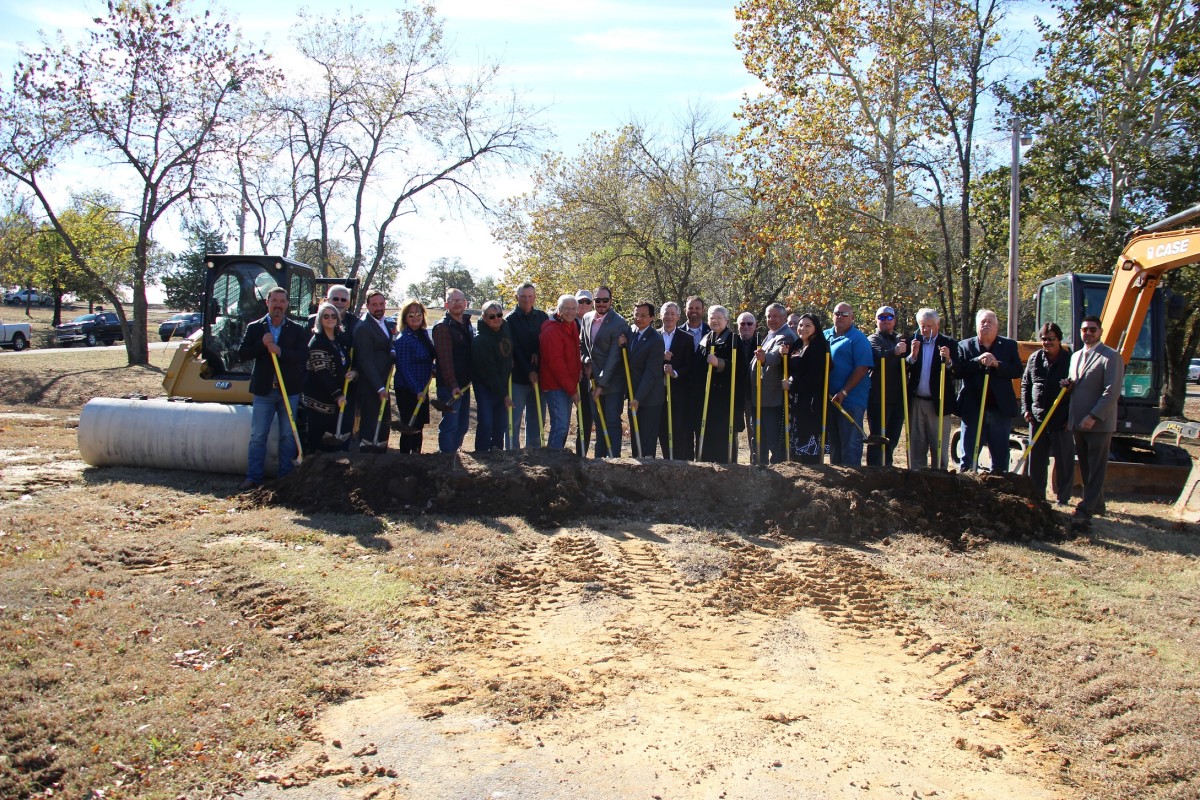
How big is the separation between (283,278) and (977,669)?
31.0 feet

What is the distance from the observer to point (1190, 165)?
18.1 meters

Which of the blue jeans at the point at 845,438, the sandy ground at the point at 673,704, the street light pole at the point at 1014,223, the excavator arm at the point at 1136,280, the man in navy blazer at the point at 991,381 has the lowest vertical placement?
the sandy ground at the point at 673,704

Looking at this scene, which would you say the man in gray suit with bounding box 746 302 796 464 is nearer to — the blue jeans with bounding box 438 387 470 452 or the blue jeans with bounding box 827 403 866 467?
the blue jeans with bounding box 827 403 866 467

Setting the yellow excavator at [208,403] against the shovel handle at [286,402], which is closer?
the shovel handle at [286,402]

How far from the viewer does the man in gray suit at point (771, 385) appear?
8762mm

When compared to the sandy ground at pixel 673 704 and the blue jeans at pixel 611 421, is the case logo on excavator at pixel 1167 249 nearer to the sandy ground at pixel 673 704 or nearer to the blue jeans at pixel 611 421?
the sandy ground at pixel 673 704

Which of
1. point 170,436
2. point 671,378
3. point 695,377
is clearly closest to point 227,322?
point 170,436

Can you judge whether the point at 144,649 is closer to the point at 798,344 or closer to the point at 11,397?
the point at 798,344

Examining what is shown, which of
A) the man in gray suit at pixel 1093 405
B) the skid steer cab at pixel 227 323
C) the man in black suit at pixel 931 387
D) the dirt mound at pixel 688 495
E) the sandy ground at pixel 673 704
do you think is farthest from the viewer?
the skid steer cab at pixel 227 323

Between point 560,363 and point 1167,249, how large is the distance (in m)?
6.97

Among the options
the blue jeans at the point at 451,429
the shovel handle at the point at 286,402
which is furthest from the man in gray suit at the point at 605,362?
the shovel handle at the point at 286,402

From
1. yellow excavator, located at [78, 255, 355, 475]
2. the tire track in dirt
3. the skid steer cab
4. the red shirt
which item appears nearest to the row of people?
the red shirt

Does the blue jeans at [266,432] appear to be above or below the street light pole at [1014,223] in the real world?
below

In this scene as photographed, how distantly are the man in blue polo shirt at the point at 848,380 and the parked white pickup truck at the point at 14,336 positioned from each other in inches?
1401
